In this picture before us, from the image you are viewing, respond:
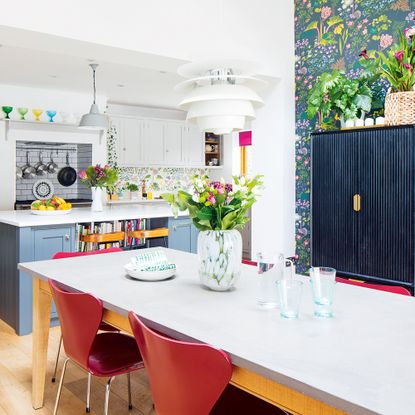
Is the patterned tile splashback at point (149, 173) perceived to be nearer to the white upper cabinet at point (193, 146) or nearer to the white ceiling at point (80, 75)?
the white upper cabinet at point (193, 146)

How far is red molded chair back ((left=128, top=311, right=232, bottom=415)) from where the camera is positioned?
4.47 feet

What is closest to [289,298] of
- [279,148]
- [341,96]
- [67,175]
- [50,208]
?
[341,96]

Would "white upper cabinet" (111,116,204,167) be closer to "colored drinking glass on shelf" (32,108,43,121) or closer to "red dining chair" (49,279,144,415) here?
"colored drinking glass on shelf" (32,108,43,121)

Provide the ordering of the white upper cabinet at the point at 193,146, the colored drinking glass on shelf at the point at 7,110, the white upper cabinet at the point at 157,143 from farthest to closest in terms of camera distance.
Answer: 1. the white upper cabinet at the point at 193,146
2. the white upper cabinet at the point at 157,143
3. the colored drinking glass on shelf at the point at 7,110

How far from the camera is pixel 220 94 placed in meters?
2.03

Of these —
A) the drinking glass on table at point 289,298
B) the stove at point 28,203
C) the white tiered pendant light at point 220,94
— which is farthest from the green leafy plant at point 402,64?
the stove at point 28,203

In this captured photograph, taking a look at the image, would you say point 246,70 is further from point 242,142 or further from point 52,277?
point 242,142

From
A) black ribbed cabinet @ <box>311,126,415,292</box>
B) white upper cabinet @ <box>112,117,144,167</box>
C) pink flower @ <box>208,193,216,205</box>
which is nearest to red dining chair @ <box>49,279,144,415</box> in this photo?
pink flower @ <box>208,193,216,205</box>

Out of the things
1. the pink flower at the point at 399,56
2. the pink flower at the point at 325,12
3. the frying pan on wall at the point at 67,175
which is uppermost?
the pink flower at the point at 325,12

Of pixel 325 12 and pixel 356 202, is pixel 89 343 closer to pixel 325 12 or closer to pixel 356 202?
pixel 356 202

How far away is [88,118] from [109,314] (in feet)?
14.0

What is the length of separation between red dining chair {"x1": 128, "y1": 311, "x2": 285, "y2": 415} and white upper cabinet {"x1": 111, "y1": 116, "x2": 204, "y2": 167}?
277 inches

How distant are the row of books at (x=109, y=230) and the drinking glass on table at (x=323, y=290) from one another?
121 inches

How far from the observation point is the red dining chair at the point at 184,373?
1.36 meters
